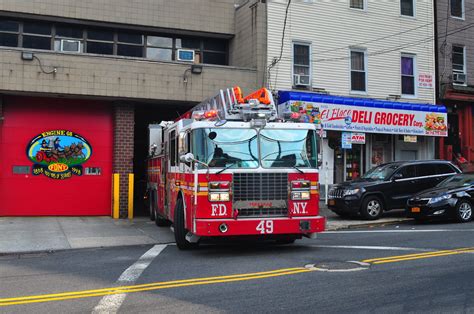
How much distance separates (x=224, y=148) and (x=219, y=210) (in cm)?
116

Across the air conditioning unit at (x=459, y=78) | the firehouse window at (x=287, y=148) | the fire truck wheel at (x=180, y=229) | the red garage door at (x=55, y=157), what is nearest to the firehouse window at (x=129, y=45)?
the red garage door at (x=55, y=157)

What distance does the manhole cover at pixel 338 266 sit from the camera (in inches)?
297

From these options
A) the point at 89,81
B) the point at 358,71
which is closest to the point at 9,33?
the point at 89,81

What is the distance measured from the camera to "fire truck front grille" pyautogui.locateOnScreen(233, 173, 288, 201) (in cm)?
878

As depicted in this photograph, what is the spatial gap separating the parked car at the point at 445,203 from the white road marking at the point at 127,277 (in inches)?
285

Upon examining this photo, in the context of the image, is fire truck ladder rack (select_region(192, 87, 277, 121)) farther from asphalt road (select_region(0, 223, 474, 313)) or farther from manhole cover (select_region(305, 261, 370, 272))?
manhole cover (select_region(305, 261, 370, 272))

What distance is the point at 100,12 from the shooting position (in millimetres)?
16766

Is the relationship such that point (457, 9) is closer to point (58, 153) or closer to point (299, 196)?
point (299, 196)

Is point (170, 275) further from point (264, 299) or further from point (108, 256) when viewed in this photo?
point (108, 256)

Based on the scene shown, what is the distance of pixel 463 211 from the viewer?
44.1ft

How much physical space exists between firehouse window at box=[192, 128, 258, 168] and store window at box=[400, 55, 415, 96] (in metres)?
13.4

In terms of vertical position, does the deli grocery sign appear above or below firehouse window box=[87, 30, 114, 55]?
below

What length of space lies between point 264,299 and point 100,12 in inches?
544

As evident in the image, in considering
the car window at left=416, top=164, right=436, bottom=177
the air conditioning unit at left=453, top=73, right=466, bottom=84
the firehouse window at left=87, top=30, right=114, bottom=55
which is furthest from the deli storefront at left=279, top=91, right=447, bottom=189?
the firehouse window at left=87, top=30, right=114, bottom=55
